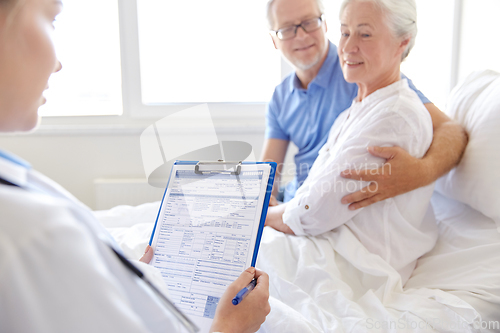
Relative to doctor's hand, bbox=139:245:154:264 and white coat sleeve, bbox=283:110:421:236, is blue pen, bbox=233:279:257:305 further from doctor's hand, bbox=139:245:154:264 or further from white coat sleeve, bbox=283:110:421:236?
white coat sleeve, bbox=283:110:421:236

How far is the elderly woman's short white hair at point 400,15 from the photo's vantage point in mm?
1116

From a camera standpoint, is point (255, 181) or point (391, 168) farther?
point (391, 168)

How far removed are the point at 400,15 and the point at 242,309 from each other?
102cm

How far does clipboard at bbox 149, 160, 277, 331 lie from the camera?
705 millimetres

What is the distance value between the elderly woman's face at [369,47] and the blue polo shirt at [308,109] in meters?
0.42

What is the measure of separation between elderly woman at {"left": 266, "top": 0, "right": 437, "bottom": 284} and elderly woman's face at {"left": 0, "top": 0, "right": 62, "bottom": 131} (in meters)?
0.81

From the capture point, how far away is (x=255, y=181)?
780 mm

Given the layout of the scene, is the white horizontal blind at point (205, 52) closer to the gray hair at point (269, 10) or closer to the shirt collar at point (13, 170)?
the gray hair at point (269, 10)

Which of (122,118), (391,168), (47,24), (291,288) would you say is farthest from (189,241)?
(122,118)

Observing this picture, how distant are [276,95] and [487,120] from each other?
1023mm

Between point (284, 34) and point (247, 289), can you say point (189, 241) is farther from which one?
point (284, 34)

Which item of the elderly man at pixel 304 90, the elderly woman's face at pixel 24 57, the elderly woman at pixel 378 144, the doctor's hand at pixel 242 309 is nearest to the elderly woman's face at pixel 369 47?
the elderly woman at pixel 378 144

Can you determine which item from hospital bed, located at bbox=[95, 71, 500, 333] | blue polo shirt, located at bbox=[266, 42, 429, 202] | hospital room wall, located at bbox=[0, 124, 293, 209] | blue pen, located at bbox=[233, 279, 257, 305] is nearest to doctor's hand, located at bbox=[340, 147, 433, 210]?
hospital bed, located at bbox=[95, 71, 500, 333]

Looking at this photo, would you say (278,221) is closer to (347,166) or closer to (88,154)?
(347,166)
